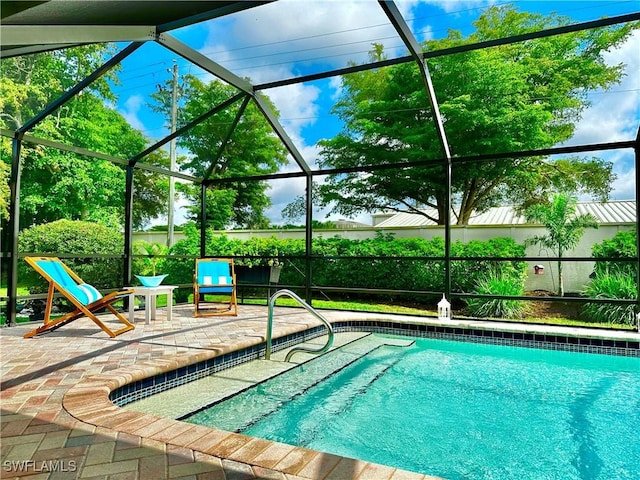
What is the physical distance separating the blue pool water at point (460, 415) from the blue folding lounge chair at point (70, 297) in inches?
79.6

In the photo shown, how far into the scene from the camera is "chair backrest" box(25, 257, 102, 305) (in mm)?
4527

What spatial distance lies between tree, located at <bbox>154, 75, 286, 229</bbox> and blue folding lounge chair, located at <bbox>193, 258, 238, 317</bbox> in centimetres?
479

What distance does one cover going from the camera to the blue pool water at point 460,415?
2584mm

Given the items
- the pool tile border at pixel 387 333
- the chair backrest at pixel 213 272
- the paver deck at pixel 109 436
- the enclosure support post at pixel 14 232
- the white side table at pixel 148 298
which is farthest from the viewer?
the chair backrest at pixel 213 272

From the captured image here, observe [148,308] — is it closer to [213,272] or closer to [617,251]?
[213,272]

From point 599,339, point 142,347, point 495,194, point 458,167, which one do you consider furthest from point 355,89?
point 142,347

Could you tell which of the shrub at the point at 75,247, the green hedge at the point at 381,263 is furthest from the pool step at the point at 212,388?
the shrub at the point at 75,247

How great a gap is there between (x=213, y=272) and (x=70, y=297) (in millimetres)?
2399

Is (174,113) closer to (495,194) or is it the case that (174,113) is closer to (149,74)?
(149,74)

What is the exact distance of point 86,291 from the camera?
476cm

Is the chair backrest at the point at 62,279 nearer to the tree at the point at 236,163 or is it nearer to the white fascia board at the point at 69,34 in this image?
the white fascia board at the point at 69,34

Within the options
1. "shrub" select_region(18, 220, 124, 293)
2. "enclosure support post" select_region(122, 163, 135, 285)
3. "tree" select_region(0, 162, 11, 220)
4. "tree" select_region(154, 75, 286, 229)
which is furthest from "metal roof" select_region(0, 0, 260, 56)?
"tree" select_region(154, 75, 286, 229)

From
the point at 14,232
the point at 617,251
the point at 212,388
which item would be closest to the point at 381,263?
the point at 617,251

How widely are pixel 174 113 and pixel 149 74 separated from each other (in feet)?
10.9
